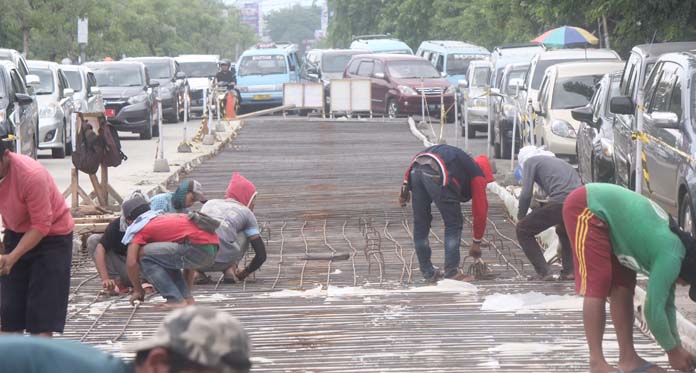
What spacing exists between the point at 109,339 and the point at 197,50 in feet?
291

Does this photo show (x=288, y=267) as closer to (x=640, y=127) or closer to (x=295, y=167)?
(x=640, y=127)

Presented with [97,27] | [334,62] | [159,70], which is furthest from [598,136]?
[97,27]

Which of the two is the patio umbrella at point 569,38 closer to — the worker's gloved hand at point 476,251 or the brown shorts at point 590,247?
the worker's gloved hand at point 476,251

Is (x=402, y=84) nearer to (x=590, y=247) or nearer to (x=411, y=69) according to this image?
(x=411, y=69)

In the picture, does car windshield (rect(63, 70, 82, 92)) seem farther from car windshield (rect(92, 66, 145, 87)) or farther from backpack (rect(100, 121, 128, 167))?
backpack (rect(100, 121, 128, 167))

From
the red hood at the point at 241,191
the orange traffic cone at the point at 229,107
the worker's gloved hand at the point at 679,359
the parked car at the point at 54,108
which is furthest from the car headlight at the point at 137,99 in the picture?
the worker's gloved hand at the point at 679,359

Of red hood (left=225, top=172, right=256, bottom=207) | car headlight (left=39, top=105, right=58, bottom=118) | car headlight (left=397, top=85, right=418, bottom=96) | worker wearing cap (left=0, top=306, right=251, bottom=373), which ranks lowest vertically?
car headlight (left=397, top=85, right=418, bottom=96)

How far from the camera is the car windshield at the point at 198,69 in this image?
44.8 metres

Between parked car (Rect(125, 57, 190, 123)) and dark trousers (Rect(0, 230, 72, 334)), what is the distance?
95.9ft

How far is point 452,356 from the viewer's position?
856 centimetres

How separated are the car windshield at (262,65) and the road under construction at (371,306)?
963 inches

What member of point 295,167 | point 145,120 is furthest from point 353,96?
point 295,167

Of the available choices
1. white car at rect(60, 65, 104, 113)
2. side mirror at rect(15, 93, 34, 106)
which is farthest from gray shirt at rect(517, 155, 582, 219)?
white car at rect(60, 65, 104, 113)

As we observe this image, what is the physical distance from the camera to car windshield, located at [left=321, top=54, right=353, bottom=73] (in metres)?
42.4
